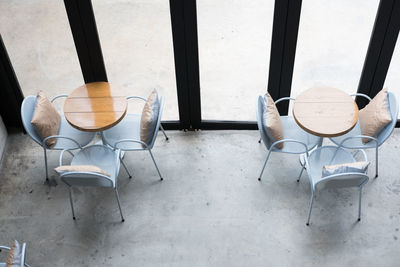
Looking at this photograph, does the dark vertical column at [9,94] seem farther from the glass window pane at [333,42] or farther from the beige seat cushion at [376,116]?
the beige seat cushion at [376,116]

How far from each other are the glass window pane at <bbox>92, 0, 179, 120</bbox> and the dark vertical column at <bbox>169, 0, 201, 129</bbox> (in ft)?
0.67

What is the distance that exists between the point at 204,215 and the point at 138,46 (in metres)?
2.43

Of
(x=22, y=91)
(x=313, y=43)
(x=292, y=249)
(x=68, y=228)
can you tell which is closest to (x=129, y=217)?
(x=68, y=228)

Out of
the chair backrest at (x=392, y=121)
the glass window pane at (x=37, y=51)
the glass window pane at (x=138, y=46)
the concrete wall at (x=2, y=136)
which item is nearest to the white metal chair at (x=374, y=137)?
the chair backrest at (x=392, y=121)

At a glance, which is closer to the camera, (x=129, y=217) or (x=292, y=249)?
(x=292, y=249)

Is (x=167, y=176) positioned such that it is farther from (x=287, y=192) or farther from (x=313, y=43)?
(x=313, y=43)

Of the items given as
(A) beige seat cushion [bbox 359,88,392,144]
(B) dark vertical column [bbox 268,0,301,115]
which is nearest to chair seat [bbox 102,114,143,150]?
(B) dark vertical column [bbox 268,0,301,115]

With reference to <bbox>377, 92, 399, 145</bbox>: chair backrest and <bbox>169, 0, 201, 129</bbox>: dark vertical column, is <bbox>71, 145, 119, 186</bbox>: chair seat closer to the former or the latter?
<bbox>169, 0, 201, 129</bbox>: dark vertical column

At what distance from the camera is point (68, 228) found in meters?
4.90

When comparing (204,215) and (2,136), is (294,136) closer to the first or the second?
(204,215)

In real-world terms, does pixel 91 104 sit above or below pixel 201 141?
above

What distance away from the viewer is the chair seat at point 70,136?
510 centimetres

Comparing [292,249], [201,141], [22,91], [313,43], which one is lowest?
[292,249]

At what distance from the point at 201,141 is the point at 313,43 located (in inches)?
75.0
